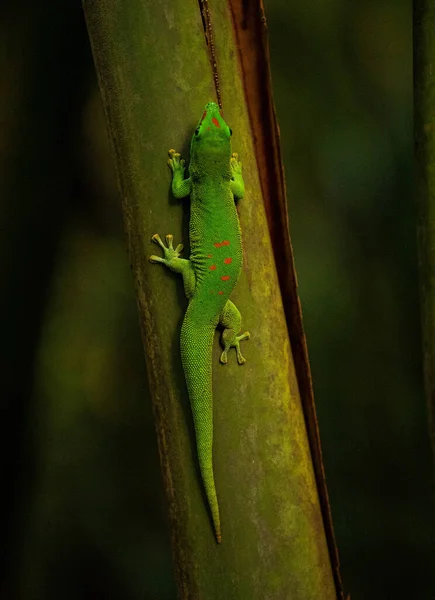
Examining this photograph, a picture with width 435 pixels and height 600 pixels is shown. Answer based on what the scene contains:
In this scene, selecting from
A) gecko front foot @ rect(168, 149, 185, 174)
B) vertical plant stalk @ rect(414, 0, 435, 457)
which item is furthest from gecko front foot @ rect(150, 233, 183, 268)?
vertical plant stalk @ rect(414, 0, 435, 457)

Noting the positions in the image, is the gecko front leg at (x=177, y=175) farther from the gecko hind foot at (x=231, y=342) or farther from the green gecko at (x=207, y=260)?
the gecko hind foot at (x=231, y=342)

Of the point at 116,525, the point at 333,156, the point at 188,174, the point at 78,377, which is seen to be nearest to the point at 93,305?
the point at 78,377

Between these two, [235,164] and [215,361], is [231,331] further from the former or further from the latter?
[235,164]

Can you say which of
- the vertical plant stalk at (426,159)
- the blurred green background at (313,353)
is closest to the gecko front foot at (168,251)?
the vertical plant stalk at (426,159)

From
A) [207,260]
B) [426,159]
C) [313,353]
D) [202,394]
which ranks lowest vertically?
[313,353]

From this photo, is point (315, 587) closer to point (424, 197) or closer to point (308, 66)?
point (424, 197)

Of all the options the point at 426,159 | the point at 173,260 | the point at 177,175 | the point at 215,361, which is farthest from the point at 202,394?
the point at 426,159
